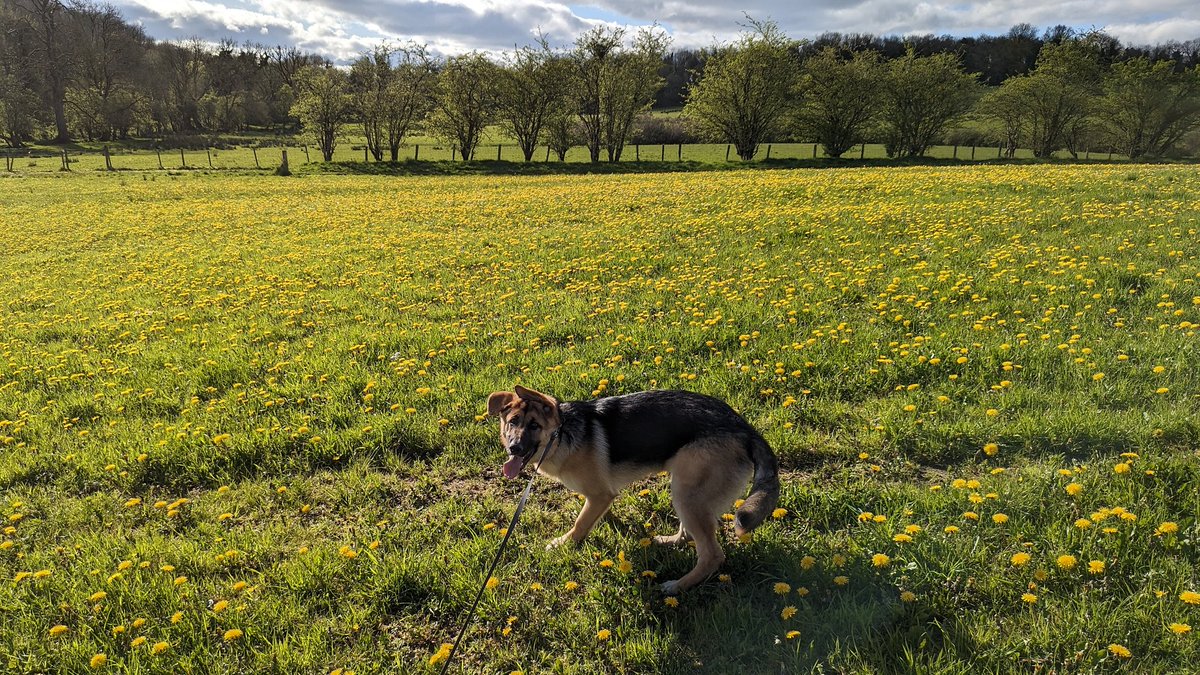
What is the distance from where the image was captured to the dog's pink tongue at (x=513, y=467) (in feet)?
11.5

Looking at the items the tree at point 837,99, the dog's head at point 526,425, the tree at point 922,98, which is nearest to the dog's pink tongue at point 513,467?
the dog's head at point 526,425

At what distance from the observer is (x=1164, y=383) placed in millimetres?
4938

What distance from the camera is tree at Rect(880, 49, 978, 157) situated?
5394 cm

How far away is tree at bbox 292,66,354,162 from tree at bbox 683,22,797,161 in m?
31.0

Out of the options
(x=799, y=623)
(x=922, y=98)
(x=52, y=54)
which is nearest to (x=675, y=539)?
(x=799, y=623)

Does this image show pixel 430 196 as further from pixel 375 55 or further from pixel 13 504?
pixel 375 55

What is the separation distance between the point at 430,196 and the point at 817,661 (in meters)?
25.8

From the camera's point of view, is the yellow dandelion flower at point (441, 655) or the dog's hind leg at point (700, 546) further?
the dog's hind leg at point (700, 546)

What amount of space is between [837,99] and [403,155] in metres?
41.2

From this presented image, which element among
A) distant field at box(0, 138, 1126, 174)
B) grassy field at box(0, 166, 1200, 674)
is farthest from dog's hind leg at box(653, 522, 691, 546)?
distant field at box(0, 138, 1126, 174)

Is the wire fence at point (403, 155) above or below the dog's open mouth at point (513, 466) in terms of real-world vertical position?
above

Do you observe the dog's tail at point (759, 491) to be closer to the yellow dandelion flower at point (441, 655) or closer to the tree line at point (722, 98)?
the yellow dandelion flower at point (441, 655)

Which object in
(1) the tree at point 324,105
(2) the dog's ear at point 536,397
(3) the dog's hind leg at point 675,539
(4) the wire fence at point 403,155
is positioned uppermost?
(1) the tree at point 324,105

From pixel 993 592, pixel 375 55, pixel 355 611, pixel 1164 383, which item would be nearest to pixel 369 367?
pixel 355 611
